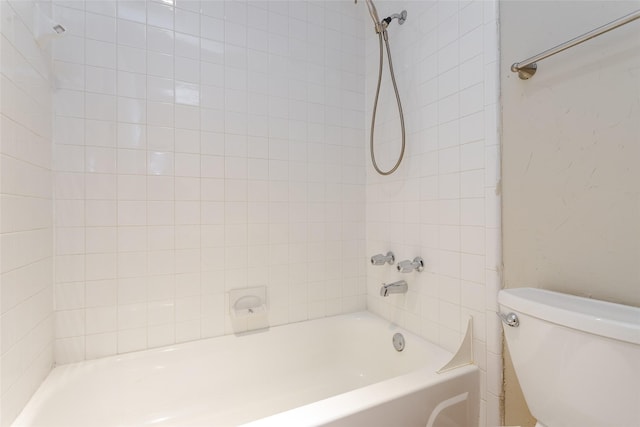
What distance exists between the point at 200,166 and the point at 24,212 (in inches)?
25.1

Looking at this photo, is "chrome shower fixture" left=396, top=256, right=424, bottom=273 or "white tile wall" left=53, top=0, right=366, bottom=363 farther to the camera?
"chrome shower fixture" left=396, top=256, right=424, bottom=273

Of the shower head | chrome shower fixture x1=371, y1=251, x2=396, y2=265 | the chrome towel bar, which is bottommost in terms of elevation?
A: chrome shower fixture x1=371, y1=251, x2=396, y2=265

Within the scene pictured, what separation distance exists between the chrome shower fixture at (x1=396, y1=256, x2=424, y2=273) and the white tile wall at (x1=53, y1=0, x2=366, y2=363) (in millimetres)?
451

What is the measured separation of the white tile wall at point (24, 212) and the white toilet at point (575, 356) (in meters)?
1.46

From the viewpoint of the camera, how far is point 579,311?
2.35ft

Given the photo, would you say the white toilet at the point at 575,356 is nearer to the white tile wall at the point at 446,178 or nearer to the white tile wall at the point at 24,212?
the white tile wall at the point at 446,178

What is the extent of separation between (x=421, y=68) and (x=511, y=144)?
2.00 feet

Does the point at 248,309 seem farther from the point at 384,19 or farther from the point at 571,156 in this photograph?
the point at 384,19

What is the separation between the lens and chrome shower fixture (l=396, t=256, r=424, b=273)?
1361 mm

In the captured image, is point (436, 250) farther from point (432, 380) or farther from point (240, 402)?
point (240, 402)

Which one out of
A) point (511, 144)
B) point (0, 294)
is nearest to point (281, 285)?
point (0, 294)

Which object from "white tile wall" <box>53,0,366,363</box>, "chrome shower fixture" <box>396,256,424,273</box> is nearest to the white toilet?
"chrome shower fixture" <box>396,256,424,273</box>

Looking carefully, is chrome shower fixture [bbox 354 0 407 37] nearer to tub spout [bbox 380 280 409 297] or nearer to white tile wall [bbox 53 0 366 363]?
white tile wall [bbox 53 0 366 363]

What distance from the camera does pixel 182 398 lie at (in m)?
1.31
